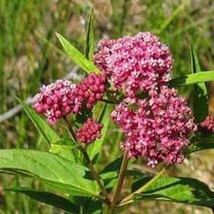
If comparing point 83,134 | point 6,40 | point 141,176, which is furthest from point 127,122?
point 6,40

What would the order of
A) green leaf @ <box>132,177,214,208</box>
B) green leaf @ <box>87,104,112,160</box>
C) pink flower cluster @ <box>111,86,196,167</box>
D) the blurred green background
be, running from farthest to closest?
1. the blurred green background
2. green leaf @ <box>87,104,112,160</box>
3. green leaf @ <box>132,177,214,208</box>
4. pink flower cluster @ <box>111,86,196,167</box>

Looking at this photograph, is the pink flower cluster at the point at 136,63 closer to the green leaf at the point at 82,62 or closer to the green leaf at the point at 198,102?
the green leaf at the point at 82,62

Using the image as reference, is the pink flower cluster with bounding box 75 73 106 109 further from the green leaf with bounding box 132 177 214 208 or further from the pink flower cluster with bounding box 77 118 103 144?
the green leaf with bounding box 132 177 214 208

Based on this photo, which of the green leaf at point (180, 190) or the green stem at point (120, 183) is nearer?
the green stem at point (120, 183)

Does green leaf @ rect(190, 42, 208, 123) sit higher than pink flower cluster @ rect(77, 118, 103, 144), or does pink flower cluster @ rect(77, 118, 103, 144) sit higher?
green leaf @ rect(190, 42, 208, 123)

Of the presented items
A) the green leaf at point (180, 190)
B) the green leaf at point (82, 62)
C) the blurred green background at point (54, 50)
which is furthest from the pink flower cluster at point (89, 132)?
the blurred green background at point (54, 50)

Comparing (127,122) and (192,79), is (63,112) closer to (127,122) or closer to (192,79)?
(127,122)

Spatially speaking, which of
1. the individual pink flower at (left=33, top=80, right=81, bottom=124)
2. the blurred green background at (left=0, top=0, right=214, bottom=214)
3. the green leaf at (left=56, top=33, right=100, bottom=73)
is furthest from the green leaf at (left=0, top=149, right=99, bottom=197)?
the blurred green background at (left=0, top=0, right=214, bottom=214)
